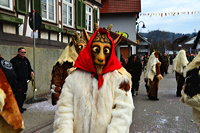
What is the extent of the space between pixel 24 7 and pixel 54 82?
518 cm

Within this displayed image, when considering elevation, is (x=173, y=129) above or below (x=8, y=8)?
below

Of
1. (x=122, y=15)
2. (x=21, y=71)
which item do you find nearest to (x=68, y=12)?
(x=21, y=71)

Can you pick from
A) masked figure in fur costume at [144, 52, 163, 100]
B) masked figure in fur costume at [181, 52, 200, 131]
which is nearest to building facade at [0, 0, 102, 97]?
masked figure in fur costume at [144, 52, 163, 100]

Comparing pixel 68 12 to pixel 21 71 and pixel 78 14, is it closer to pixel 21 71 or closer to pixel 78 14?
pixel 78 14

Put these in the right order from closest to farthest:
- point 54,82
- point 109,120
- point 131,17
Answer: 1. point 109,120
2. point 54,82
3. point 131,17

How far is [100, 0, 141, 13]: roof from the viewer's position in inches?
992

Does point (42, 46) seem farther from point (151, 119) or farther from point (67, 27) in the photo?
point (151, 119)

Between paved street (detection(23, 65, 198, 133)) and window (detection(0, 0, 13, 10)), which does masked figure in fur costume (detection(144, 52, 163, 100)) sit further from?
window (detection(0, 0, 13, 10))

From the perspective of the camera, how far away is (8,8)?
8.18 metres

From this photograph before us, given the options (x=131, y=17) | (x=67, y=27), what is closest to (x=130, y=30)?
(x=131, y=17)

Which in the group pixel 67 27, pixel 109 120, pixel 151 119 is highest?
pixel 67 27

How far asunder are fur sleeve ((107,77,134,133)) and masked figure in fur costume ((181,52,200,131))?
1079 mm

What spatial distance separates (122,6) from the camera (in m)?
25.5

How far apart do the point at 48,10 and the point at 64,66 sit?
6.39 meters
